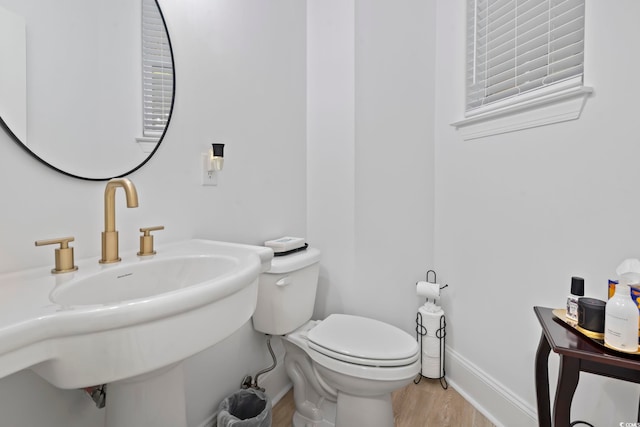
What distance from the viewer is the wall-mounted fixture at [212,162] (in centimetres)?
124

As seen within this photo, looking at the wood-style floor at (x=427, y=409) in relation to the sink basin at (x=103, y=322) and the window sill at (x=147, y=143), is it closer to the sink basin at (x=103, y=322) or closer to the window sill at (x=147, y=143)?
the sink basin at (x=103, y=322)

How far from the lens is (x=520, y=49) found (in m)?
1.41

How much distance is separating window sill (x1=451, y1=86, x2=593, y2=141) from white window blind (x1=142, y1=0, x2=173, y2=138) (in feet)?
4.40

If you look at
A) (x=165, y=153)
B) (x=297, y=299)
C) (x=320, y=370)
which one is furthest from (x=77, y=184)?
(x=320, y=370)

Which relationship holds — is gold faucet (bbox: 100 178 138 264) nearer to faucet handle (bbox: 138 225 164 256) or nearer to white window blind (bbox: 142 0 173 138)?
faucet handle (bbox: 138 225 164 256)

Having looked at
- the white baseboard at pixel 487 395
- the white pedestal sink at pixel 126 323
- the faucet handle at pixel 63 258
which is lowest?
the white baseboard at pixel 487 395

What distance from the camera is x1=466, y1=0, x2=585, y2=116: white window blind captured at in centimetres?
121

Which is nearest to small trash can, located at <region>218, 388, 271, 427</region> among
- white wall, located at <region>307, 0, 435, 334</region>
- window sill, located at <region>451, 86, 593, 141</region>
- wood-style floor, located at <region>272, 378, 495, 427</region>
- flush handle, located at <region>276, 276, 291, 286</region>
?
wood-style floor, located at <region>272, 378, 495, 427</region>

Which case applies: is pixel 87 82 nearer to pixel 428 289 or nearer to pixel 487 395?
pixel 428 289

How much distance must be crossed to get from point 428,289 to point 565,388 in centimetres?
85

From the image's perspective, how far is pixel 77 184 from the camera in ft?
2.99

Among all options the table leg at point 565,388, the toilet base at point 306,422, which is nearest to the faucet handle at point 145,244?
the toilet base at point 306,422

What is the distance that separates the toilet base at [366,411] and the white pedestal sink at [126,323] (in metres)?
0.67

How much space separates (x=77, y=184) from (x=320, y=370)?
1.07 m
